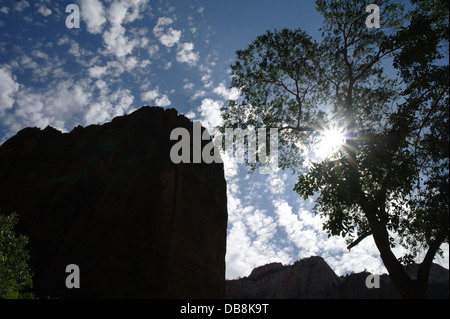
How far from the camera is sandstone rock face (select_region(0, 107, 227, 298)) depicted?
1752 cm

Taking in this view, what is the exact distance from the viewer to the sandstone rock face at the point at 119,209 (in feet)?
57.5

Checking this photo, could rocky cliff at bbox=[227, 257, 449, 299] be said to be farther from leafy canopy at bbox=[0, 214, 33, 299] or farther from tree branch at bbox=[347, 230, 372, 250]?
leafy canopy at bbox=[0, 214, 33, 299]

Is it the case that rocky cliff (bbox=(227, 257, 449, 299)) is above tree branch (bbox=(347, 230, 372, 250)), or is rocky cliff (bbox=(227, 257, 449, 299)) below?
below

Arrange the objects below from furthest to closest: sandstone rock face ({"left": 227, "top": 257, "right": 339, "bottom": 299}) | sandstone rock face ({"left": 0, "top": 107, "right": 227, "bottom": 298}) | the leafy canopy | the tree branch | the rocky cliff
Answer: sandstone rock face ({"left": 227, "top": 257, "right": 339, "bottom": 299}) → the rocky cliff → sandstone rock face ({"left": 0, "top": 107, "right": 227, "bottom": 298}) → the leafy canopy → the tree branch

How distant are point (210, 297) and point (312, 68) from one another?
18.7 m

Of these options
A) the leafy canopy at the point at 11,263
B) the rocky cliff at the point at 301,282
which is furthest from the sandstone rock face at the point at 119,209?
the rocky cliff at the point at 301,282

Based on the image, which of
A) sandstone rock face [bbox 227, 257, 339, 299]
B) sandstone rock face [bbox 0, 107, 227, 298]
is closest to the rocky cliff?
sandstone rock face [bbox 227, 257, 339, 299]

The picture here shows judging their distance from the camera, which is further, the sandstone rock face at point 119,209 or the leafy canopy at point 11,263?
the sandstone rock face at point 119,209

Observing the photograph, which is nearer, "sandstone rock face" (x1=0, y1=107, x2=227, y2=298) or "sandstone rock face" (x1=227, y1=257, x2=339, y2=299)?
"sandstone rock face" (x1=0, y1=107, x2=227, y2=298)

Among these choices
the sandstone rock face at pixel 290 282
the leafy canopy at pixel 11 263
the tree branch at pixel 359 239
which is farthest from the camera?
the sandstone rock face at pixel 290 282

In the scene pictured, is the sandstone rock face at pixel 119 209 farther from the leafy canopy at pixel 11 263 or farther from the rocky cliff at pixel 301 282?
the rocky cliff at pixel 301 282

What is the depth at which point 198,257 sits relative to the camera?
65.3ft

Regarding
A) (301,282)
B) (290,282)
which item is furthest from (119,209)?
(290,282)

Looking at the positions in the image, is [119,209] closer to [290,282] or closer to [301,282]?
[301,282]
